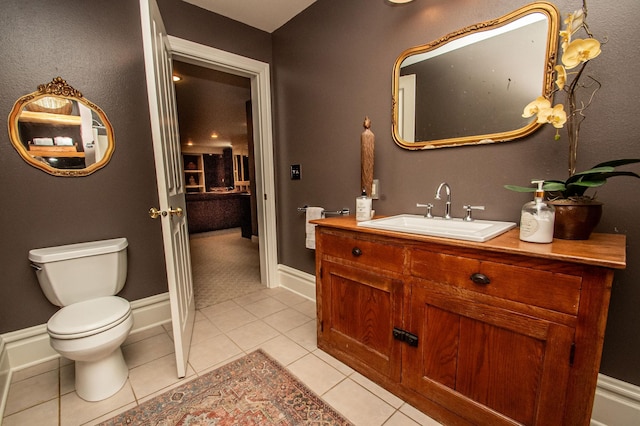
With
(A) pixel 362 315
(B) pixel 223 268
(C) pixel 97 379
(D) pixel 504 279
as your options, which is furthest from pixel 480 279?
(B) pixel 223 268

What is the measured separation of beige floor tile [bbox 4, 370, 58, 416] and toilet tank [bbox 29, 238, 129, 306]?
44 centimetres

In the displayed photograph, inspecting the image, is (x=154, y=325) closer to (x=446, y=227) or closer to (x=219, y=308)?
(x=219, y=308)

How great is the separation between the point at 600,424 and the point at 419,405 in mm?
743

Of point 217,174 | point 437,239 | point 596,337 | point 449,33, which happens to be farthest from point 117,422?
point 217,174

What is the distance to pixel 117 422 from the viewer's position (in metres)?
1.24

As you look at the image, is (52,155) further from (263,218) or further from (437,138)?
(437,138)

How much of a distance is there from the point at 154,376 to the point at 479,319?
1762 millimetres

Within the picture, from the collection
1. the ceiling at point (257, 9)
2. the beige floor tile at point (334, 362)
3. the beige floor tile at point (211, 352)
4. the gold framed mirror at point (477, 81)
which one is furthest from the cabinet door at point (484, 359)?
the ceiling at point (257, 9)

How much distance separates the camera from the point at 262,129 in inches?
101

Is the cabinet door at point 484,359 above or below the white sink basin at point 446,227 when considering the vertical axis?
below

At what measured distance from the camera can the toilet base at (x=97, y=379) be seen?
1379 millimetres

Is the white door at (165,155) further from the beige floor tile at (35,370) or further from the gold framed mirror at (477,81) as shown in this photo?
the gold framed mirror at (477,81)

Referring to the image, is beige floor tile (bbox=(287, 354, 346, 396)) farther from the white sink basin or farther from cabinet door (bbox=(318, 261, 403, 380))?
the white sink basin

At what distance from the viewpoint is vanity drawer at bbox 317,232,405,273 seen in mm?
1259
